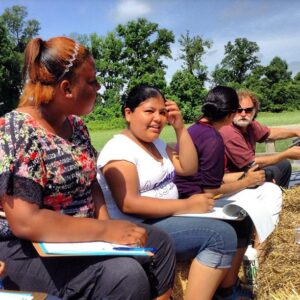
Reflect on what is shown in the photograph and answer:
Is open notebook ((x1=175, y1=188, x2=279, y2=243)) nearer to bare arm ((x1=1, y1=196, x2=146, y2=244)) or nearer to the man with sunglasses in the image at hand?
bare arm ((x1=1, y1=196, x2=146, y2=244))

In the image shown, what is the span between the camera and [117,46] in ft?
176

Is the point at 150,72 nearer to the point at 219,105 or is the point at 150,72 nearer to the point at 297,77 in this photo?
the point at 297,77

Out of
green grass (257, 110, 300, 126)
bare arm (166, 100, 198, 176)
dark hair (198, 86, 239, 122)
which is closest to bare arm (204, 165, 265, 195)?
bare arm (166, 100, 198, 176)

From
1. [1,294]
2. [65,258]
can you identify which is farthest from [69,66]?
[1,294]

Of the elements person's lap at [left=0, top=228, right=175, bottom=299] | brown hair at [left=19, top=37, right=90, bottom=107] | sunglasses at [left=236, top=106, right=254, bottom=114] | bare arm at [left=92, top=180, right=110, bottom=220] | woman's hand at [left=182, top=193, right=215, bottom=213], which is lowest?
person's lap at [left=0, top=228, right=175, bottom=299]

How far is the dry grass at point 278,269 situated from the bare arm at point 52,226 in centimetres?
84

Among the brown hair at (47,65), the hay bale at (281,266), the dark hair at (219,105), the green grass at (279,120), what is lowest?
the green grass at (279,120)

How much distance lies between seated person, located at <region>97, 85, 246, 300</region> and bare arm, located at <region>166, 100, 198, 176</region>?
80 mm

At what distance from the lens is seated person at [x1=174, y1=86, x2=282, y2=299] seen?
2.74 metres

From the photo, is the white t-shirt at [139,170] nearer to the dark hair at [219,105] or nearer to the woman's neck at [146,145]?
the woman's neck at [146,145]

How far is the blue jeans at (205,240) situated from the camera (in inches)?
89.8

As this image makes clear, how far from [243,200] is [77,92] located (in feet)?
4.32

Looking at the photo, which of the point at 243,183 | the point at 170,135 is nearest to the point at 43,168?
the point at 243,183

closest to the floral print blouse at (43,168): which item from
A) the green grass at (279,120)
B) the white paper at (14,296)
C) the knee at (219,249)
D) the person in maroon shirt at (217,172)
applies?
the white paper at (14,296)
